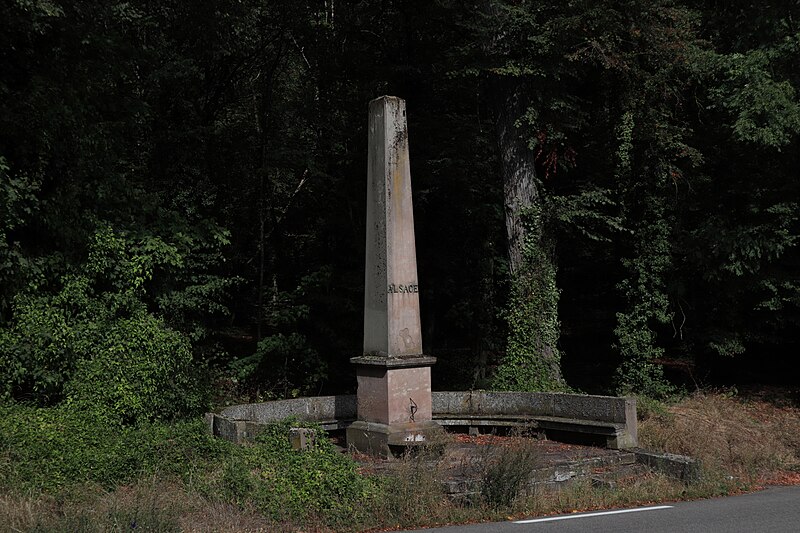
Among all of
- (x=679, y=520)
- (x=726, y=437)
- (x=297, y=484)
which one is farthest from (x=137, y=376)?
(x=726, y=437)

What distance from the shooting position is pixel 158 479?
10.3 m

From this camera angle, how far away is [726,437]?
14.5m

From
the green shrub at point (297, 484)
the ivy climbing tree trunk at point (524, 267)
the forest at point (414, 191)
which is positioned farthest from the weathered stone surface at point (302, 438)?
the ivy climbing tree trunk at point (524, 267)

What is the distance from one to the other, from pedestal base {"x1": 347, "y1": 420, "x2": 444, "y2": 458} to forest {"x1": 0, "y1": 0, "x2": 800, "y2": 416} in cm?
407

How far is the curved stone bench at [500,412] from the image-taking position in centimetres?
1305

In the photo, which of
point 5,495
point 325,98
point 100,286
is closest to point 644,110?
point 325,98

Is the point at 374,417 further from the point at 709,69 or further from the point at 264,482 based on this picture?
the point at 709,69

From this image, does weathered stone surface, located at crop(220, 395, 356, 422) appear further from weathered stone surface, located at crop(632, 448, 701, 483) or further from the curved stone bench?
weathered stone surface, located at crop(632, 448, 701, 483)

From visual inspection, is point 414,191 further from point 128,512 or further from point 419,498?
point 128,512

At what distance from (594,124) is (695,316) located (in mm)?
5725

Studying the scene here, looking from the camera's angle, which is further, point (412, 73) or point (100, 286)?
point (412, 73)

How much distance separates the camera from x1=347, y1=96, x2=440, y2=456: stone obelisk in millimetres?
12578

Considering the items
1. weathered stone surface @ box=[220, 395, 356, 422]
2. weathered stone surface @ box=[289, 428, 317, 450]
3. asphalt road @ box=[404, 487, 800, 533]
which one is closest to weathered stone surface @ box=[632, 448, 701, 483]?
asphalt road @ box=[404, 487, 800, 533]

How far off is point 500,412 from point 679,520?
595cm
